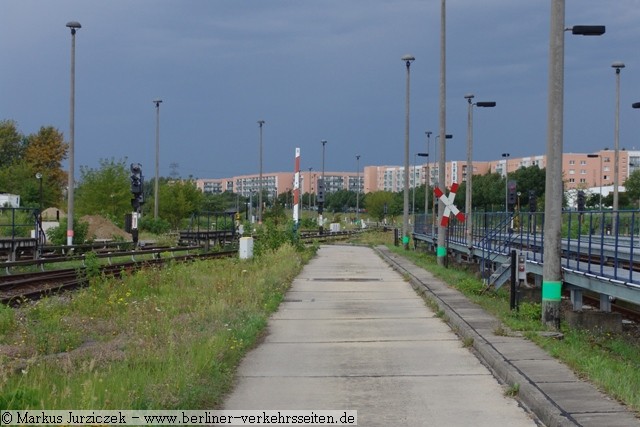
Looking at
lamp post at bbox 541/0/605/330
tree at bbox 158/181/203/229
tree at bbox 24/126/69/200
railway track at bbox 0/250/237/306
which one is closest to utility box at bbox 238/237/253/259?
railway track at bbox 0/250/237/306

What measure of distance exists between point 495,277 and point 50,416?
15022 mm

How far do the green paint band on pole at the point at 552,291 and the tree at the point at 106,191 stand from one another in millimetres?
51800

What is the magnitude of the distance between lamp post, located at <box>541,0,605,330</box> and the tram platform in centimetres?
101

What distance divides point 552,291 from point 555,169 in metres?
1.98

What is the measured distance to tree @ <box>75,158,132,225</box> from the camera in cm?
6219

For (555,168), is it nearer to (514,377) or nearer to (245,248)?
(514,377)

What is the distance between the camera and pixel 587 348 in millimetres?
12039

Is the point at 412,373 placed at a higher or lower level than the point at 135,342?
lower

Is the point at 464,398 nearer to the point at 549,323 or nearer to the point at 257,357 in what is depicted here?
the point at 257,357

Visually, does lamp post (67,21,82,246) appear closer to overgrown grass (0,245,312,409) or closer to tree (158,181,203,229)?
overgrown grass (0,245,312,409)

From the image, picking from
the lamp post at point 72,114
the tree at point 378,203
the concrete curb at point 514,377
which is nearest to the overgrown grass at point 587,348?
the concrete curb at point 514,377

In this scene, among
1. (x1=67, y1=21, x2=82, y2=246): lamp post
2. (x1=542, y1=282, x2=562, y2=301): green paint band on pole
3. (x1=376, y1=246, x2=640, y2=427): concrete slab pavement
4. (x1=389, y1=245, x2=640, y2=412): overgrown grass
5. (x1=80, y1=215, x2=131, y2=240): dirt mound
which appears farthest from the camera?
(x1=80, y1=215, x2=131, y2=240): dirt mound

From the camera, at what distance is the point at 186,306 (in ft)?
52.4

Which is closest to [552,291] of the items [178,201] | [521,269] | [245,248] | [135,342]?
[521,269]
